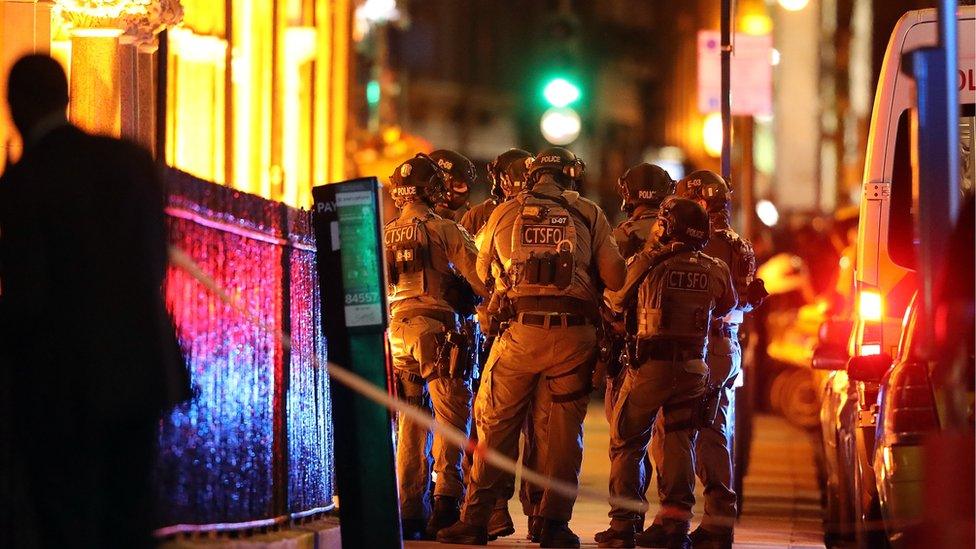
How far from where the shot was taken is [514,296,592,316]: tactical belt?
412 inches

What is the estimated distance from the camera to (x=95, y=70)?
12656mm

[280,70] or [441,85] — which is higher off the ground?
[441,85]

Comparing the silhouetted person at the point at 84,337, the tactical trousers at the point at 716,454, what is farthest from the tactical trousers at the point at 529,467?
the silhouetted person at the point at 84,337

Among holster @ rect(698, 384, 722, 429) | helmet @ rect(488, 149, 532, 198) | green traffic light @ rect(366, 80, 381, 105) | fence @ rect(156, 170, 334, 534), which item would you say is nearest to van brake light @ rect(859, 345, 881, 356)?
holster @ rect(698, 384, 722, 429)

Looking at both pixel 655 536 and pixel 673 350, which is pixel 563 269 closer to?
pixel 673 350

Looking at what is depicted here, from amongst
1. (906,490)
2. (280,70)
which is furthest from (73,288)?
(280,70)

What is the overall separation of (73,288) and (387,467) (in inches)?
95.5

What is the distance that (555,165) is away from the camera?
10656 mm

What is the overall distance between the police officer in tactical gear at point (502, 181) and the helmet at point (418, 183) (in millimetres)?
449

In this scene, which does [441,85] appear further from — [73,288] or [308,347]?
[73,288]

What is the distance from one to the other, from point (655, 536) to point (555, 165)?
6.79 ft

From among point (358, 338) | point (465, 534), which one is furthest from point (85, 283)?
point (465, 534)

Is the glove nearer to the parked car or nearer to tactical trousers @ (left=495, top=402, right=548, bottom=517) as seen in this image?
the parked car

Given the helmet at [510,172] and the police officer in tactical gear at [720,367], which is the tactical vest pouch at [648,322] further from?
the helmet at [510,172]
